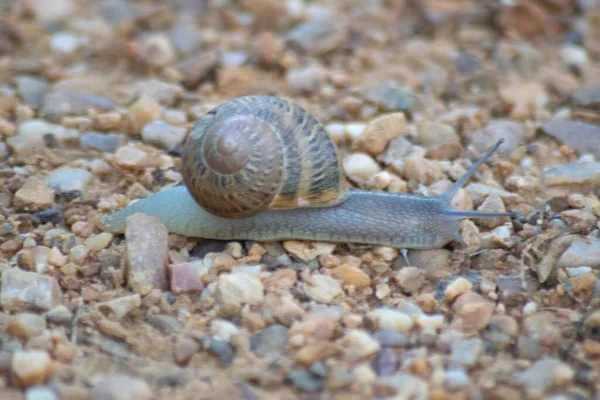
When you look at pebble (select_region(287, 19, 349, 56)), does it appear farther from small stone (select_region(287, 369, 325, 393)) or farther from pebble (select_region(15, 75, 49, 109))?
small stone (select_region(287, 369, 325, 393))

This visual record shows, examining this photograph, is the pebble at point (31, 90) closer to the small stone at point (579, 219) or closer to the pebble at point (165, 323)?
the pebble at point (165, 323)

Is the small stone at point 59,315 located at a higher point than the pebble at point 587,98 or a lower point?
lower

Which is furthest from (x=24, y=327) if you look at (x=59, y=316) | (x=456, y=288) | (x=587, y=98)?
(x=587, y=98)

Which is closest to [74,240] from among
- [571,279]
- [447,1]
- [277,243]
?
[277,243]

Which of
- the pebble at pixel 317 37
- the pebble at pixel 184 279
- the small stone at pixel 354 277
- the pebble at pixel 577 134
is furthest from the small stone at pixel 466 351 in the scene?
the pebble at pixel 317 37

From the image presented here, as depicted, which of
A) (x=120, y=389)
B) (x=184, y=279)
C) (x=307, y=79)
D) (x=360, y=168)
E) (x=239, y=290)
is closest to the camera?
(x=120, y=389)

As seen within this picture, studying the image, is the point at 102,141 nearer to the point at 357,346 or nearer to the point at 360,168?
the point at 360,168
